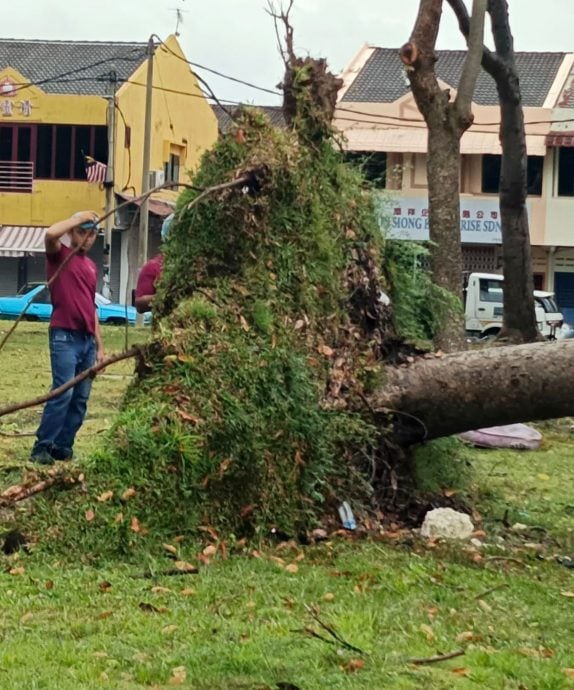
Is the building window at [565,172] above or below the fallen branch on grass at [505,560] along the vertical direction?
above

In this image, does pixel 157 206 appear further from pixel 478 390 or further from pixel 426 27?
pixel 478 390

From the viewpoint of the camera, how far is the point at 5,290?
40531 millimetres

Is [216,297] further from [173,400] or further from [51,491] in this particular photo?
[51,491]

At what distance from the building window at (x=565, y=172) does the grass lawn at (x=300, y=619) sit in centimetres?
3211

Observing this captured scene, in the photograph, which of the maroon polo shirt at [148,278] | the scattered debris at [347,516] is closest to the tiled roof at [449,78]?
the maroon polo shirt at [148,278]

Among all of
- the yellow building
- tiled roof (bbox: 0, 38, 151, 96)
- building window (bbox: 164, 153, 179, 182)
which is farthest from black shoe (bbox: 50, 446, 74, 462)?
building window (bbox: 164, 153, 179, 182)

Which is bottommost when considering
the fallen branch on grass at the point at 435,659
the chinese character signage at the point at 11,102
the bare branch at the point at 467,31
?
the fallen branch on grass at the point at 435,659

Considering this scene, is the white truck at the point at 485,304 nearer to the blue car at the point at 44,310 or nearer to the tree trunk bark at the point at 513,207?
the blue car at the point at 44,310

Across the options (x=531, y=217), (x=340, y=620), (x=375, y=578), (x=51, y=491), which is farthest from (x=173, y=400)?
(x=531, y=217)

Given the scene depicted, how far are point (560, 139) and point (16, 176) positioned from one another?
1627 centimetres

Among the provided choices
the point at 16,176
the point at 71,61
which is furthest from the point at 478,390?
the point at 71,61

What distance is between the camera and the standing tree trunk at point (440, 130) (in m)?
13.9

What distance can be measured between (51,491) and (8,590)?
3.24 feet

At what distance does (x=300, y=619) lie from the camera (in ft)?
16.8
